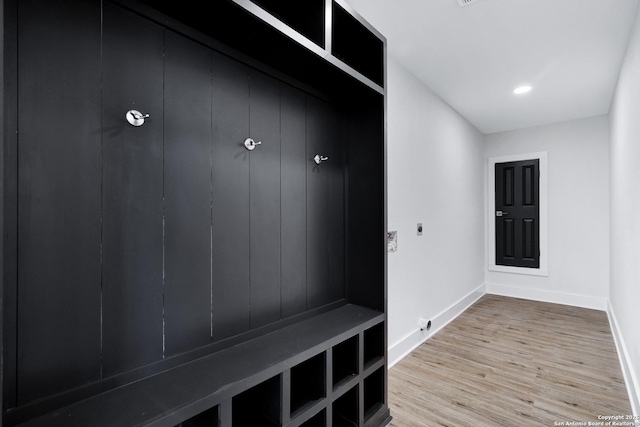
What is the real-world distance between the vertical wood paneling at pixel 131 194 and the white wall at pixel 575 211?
4732mm

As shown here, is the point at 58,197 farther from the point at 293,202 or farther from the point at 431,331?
the point at 431,331

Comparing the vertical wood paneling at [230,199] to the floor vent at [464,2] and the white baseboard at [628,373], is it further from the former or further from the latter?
the white baseboard at [628,373]

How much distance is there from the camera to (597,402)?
6.48 ft

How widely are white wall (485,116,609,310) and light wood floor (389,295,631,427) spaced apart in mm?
748

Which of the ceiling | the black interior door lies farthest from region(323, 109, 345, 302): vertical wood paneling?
the black interior door

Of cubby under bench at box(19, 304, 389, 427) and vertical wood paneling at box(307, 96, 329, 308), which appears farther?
vertical wood paneling at box(307, 96, 329, 308)

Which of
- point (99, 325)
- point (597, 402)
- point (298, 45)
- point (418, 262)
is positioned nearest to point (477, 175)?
point (418, 262)

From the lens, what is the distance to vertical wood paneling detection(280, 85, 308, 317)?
1.57 meters

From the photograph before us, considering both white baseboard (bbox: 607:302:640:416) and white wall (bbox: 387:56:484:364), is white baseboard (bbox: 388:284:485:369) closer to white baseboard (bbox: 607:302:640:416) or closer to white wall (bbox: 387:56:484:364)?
white wall (bbox: 387:56:484:364)

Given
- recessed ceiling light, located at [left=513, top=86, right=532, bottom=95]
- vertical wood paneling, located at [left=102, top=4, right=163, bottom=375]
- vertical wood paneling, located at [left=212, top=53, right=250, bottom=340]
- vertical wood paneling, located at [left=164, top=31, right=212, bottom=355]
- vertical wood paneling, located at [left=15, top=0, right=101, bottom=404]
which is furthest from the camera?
recessed ceiling light, located at [left=513, top=86, right=532, bottom=95]

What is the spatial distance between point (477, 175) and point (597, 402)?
2.96m

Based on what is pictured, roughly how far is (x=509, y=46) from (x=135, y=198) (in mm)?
2572

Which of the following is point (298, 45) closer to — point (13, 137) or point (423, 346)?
point (13, 137)

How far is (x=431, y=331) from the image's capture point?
10.1 ft
